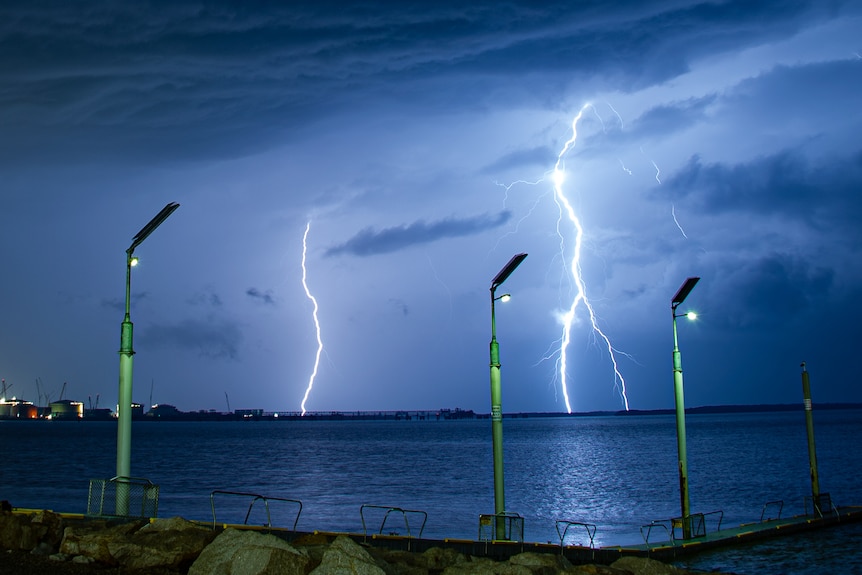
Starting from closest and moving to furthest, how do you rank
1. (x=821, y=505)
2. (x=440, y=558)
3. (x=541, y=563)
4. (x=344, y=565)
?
(x=344, y=565) → (x=541, y=563) → (x=440, y=558) → (x=821, y=505)

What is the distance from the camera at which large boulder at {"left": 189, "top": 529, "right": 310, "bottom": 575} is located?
12.0 meters

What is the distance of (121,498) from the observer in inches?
673

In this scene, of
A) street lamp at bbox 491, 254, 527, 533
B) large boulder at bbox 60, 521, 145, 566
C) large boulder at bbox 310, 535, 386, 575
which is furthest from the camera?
street lamp at bbox 491, 254, 527, 533

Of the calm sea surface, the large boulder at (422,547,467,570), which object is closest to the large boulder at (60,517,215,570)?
the large boulder at (422,547,467,570)

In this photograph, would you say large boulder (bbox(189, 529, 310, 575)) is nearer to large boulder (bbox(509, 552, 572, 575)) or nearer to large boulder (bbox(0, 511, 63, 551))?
large boulder (bbox(0, 511, 63, 551))

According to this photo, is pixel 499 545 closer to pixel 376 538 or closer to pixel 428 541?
pixel 428 541

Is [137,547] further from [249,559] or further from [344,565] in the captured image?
[344,565]

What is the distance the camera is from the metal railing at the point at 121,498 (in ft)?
55.9

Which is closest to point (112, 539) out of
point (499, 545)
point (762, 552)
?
point (499, 545)

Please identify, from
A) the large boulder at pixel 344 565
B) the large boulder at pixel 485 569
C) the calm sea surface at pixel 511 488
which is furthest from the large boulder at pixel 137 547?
the calm sea surface at pixel 511 488

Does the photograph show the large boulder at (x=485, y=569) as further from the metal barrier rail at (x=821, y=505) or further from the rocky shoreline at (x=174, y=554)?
the metal barrier rail at (x=821, y=505)

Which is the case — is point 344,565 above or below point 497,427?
below

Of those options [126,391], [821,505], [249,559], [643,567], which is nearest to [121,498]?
[126,391]

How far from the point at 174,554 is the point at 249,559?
1768 millimetres
